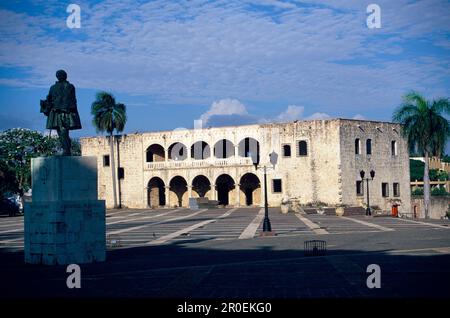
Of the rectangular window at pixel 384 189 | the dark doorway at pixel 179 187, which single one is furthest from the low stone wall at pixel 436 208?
the dark doorway at pixel 179 187

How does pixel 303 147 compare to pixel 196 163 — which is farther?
pixel 196 163

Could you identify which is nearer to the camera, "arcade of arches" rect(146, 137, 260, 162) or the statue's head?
the statue's head

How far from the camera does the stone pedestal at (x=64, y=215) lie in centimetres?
1489

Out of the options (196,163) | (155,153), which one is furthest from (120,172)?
(196,163)

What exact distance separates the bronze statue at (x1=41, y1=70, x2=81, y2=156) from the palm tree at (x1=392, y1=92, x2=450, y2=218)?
31.2m

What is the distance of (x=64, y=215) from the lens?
1489 centimetres

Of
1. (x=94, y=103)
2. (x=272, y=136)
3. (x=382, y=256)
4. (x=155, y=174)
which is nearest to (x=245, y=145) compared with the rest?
(x=272, y=136)

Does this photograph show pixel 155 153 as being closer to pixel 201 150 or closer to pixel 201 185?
pixel 201 150

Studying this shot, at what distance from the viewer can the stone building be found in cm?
5019

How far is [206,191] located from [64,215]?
41.8 meters

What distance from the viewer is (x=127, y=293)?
32.9ft

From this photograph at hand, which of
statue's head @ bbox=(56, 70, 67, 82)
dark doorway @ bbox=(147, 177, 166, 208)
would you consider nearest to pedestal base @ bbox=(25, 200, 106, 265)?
statue's head @ bbox=(56, 70, 67, 82)

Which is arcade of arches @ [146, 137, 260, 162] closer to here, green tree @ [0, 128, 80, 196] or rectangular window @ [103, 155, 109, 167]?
rectangular window @ [103, 155, 109, 167]
